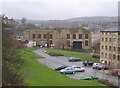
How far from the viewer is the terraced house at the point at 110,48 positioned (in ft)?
127

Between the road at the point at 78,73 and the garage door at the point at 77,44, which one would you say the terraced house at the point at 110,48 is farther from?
the garage door at the point at 77,44

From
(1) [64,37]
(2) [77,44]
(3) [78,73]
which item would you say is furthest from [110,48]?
(1) [64,37]

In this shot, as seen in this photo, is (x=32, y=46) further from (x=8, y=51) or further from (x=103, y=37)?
(x=8, y=51)

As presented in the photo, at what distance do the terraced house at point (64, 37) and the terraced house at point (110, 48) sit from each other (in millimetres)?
20192

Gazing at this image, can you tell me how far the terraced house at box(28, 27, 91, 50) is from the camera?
210 feet

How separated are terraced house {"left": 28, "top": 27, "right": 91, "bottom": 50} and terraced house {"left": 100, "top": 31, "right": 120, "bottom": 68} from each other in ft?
66.2

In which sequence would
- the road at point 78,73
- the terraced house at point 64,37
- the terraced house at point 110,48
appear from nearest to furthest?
the road at point 78,73 < the terraced house at point 110,48 < the terraced house at point 64,37

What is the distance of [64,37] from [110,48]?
976 inches

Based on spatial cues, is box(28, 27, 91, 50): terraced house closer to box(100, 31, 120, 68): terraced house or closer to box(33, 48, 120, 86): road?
box(100, 31, 120, 68): terraced house

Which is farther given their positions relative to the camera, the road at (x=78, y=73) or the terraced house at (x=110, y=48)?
the terraced house at (x=110, y=48)

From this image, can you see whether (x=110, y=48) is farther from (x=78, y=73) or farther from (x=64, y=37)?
(x=64, y=37)

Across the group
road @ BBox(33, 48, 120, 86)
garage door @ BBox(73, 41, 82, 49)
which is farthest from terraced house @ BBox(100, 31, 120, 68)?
garage door @ BBox(73, 41, 82, 49)

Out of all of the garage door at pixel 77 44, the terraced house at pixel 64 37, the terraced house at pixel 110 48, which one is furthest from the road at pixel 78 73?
the garage door at pixel 77 44

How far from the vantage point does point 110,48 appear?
40.9 meters
